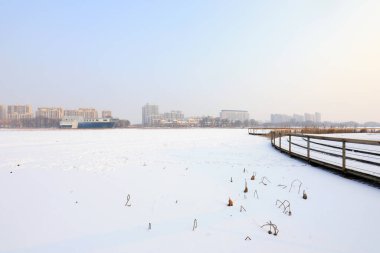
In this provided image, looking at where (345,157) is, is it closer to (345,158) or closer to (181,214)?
(345,158)

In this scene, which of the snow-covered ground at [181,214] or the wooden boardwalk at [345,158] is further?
the wooden boardwalk at [345,158]

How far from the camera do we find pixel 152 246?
3818mm

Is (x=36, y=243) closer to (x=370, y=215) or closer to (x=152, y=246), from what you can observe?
(x=152, y=246)

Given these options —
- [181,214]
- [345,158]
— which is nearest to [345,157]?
[345,158]

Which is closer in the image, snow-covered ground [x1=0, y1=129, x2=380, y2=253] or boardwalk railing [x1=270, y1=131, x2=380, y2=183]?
snow-covered ground [x1=0, y1=129, x2=380, y2=253]

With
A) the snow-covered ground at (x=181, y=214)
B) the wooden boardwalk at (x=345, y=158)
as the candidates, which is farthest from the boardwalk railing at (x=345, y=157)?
the snow-covered ground at (x=181, y=214)

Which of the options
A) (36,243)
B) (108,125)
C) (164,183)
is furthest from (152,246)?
(108,125)

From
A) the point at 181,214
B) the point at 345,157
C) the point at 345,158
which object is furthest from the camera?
the point at 345,157

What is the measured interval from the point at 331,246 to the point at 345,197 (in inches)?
110

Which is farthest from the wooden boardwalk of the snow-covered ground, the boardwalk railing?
the snow-covered ground

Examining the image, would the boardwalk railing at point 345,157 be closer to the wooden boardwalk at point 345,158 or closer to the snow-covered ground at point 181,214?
the wooden boardwalk at point 345,158

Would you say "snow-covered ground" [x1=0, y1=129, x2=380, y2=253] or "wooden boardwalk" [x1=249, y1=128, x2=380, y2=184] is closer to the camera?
"snow-covered ground" [x1=0, y1=129, x2=380, y2=253]

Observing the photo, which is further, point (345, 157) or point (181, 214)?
point (345, 157)

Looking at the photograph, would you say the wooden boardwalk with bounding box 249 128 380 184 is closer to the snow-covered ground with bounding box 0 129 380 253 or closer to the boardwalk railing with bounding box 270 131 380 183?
the boardwalk railing with bounding box 270 131 380 183
